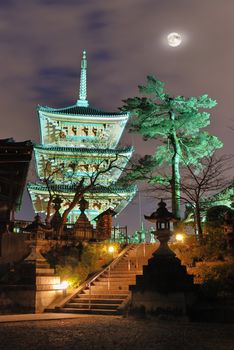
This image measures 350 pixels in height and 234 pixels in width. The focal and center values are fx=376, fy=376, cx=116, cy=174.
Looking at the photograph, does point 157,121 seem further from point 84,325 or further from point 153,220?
point 84,325

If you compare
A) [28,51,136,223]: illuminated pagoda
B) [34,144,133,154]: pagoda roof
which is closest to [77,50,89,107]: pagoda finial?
[28,51,136,223]: illuminated pagoda

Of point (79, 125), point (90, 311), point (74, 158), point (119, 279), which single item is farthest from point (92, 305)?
point (79, 125)

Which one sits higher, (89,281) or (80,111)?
(80,111)

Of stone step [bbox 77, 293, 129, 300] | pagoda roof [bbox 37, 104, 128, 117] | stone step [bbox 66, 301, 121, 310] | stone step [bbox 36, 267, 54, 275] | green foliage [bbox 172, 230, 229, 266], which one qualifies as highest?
pagoda roof [bbox 37, 104, 128, 117]

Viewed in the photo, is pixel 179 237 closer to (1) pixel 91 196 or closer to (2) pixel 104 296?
(2) pixel 104 296

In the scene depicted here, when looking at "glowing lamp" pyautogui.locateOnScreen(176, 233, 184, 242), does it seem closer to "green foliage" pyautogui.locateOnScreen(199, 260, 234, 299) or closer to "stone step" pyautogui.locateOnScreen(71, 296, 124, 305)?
"green foliage" pyautogui.locateOnScreen(199, 260, 234, 299)

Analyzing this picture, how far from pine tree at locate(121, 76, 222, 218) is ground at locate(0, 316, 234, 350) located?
846 inches

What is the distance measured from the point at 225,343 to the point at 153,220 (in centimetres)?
688

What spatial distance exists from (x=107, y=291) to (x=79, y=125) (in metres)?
30.9

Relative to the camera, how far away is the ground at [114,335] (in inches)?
336

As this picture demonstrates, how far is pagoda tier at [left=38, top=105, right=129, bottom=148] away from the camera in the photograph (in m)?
44.8

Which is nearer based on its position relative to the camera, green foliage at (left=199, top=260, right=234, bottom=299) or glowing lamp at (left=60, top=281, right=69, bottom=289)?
green foliage at (left=199, top=260, right=234, bottom=299)

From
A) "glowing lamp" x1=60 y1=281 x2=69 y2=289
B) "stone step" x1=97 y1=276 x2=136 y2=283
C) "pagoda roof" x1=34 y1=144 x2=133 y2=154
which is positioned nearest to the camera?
"glowing lamp" x1=60 y1=281 x2=69 y2=289

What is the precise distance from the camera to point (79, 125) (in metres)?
45.9
